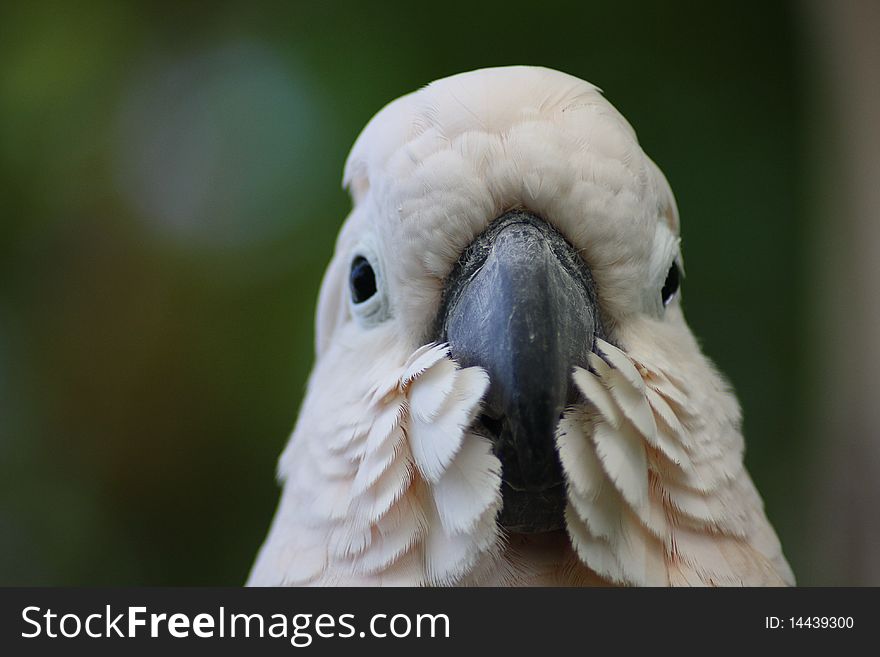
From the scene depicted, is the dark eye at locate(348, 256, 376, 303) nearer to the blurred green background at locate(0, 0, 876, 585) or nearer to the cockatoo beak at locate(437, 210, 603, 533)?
the cockatoo beak at locate(437, 210, 603, 533)

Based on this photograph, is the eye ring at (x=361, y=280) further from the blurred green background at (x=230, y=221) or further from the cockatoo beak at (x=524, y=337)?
the blurred green background at (x=230, y=221)

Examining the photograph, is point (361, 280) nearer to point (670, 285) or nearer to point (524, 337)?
point (524, 337)

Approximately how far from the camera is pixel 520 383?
685mm

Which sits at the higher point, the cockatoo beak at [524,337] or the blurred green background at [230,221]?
the blurred green background at [230,221]

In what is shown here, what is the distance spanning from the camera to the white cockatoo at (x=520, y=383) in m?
0.71

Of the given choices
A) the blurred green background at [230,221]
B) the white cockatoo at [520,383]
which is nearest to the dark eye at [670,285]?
the white cockatoo at [520,383]

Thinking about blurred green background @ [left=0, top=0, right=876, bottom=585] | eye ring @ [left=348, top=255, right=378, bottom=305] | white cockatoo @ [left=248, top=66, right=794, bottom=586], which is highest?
blurred green background @ [left=0, top=0, right=876, bottom=585]

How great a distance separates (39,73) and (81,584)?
49.6 inches

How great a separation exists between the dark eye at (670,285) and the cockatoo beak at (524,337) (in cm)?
18

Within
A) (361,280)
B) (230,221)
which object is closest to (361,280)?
(361,280)

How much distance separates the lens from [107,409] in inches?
71.8

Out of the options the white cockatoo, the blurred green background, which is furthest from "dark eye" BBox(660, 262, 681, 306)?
the blurred green background

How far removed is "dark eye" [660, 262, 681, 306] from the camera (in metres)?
0.91

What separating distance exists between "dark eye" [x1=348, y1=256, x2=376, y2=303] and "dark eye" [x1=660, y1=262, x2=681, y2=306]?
39cm
